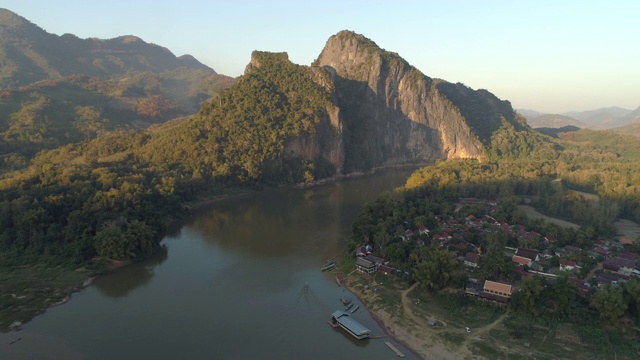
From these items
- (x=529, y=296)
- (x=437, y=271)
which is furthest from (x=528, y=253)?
(x=437, y=271)


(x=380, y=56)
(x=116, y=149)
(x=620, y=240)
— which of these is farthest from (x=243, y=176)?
(x=380, y=56)

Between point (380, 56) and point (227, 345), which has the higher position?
point (380, 56)

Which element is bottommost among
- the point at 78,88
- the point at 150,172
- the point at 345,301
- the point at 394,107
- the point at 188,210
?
the point at 345,301

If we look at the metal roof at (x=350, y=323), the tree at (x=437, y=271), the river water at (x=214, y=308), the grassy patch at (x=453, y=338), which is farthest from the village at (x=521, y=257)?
the metal roof at (x=350, y=323)

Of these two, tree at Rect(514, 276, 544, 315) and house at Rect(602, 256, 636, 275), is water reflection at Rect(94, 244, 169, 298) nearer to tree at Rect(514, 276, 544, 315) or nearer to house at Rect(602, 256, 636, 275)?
tree at Rect(514, 276, 544, 315)

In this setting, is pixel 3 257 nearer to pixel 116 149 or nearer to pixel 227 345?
pixel 227 345

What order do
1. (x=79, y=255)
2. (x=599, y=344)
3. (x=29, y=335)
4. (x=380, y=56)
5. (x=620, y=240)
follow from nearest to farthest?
(x=599, y=344), (x=29, y=335), (x=79, y=255), (x=620, y=240), (x=380, y=56)

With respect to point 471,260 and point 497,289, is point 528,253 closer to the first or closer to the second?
point 471,260
